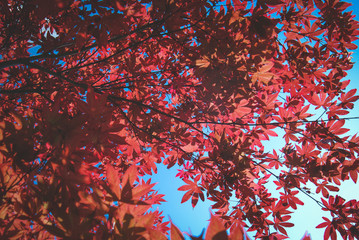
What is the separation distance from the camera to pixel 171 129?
2273 millimetres

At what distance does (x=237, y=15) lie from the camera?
151 centimetres

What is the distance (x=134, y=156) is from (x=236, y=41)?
1.95 meters

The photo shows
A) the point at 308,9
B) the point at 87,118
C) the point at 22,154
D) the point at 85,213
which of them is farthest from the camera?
the point at 308,9

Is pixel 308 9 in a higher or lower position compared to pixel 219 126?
higher

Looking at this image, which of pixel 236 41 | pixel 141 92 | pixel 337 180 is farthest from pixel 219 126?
pixel 337 180

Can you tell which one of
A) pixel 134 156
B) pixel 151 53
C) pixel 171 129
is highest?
pixel 151 53

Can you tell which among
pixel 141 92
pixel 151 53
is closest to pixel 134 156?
pixel 141 92

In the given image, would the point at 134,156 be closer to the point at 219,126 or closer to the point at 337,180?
the point at 219,126

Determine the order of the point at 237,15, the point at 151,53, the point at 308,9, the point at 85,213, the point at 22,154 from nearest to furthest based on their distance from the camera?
the point at 85,213 → the point at 22,154 → the point at 237,15 → the point at 308,9 → the point at 151,53

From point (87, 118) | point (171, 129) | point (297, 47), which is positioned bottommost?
point (87, 118)

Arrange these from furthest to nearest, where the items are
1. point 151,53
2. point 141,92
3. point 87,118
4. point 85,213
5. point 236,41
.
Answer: point 151,53 → point 141,92 → point 236,41 → point 87,118 → point 85,213

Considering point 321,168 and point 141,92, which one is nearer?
point 321,168

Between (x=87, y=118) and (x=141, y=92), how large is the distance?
1.65 meters

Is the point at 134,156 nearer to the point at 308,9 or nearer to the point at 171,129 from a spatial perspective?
the point at 171,129
